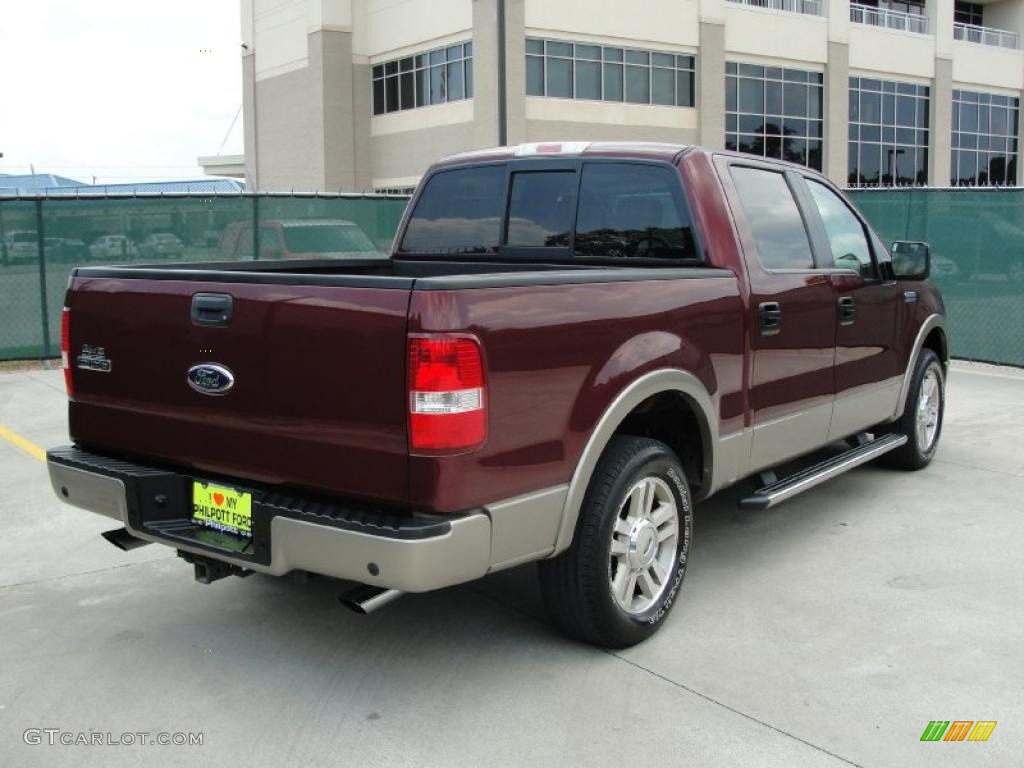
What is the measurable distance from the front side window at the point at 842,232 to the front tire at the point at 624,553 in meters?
2.13

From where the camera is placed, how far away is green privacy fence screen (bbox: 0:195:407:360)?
12.6 m

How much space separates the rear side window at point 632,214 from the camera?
489 cm

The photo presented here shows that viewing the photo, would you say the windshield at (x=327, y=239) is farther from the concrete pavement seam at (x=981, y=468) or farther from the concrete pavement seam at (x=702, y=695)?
the concrete pavement seam at (x=702, y=695)

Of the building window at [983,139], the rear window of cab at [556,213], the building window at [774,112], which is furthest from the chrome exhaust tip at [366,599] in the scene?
the building window at [983,139]

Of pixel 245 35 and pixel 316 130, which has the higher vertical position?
pixel 245 35

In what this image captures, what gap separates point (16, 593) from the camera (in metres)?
4.96

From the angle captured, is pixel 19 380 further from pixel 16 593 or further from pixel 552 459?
pixel 552 459

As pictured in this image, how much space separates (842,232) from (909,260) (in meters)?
0.53

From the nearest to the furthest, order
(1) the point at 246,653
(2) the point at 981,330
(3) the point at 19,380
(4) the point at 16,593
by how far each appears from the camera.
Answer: (1) the point at 246,653 → (4) the point at 16,593 → (3) the point at 19,380 → (2) the point at 981,330

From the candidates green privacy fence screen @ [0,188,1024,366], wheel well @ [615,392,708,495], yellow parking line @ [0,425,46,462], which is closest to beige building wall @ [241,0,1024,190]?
green privacy fence screen @ [0,188,1024,366]

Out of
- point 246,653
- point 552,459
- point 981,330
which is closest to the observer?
point 552,459

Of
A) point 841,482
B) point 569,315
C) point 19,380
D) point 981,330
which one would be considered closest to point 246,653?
point 569,315

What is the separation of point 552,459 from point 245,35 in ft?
152

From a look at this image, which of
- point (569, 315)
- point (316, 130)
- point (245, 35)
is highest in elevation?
point (245, 35)
